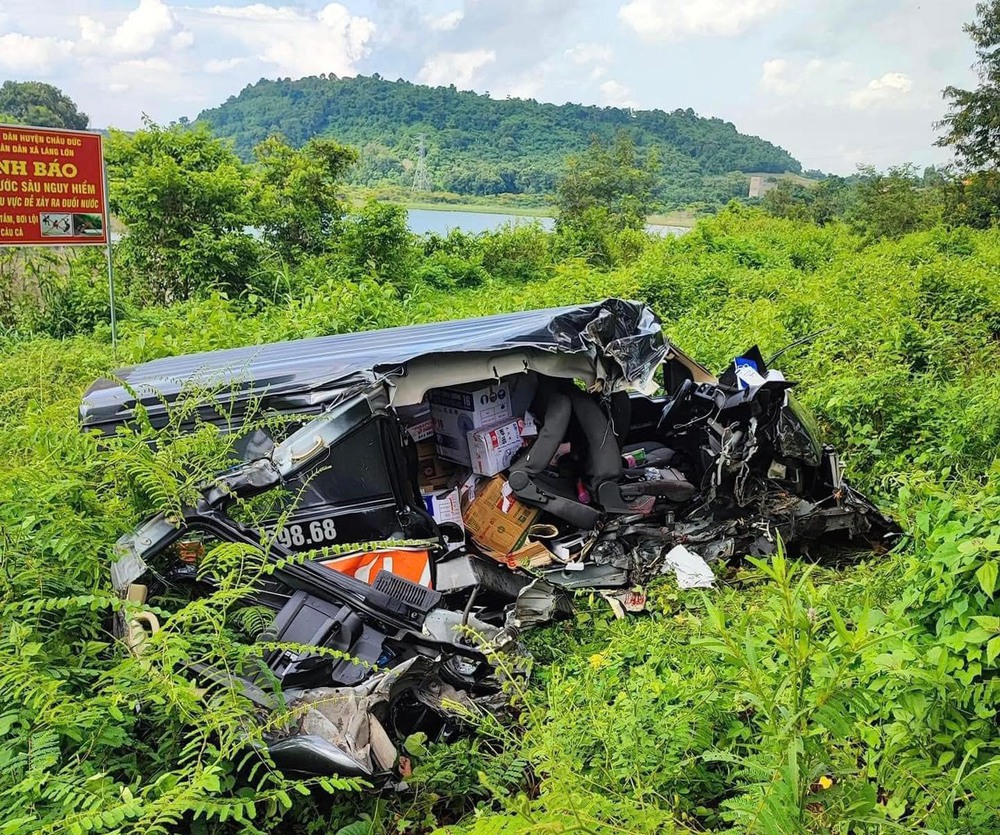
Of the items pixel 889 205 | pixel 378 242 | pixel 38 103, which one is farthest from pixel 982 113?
pixel 38 103

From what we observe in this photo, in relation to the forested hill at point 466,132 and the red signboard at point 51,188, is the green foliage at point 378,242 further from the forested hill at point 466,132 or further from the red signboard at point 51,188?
the forested hill at point 466,132

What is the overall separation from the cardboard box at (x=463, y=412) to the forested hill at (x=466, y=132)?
134 feet

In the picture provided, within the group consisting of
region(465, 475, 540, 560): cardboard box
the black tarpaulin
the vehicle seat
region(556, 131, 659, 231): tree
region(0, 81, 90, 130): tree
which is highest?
region(0, 81, 90, 130): tree

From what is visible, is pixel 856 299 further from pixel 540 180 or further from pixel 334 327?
pixel 540 180

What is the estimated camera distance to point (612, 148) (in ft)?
93.1

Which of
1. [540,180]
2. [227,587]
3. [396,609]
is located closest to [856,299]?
[396,609]

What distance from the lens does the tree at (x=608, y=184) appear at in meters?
26.4

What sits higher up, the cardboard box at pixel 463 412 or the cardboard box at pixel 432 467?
the cardboard box at pixel 463 412

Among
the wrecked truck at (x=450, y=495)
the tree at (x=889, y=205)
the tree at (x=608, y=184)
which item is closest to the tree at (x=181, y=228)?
the wrecked truck at (x=450, y=495)

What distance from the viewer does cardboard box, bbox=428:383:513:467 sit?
4.52m

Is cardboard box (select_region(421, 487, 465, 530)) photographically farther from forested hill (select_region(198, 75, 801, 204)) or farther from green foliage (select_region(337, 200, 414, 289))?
forested hill (select_region(198, 75, 801, 204))

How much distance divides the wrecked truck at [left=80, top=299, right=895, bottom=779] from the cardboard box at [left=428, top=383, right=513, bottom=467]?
16 millimetres

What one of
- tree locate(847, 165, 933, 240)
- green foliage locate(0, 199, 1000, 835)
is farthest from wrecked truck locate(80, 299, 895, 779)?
tree locate(847, 165, 933, 240)

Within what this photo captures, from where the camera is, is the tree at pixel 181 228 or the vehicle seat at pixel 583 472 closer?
the vehicle seat at pixel 583 472
